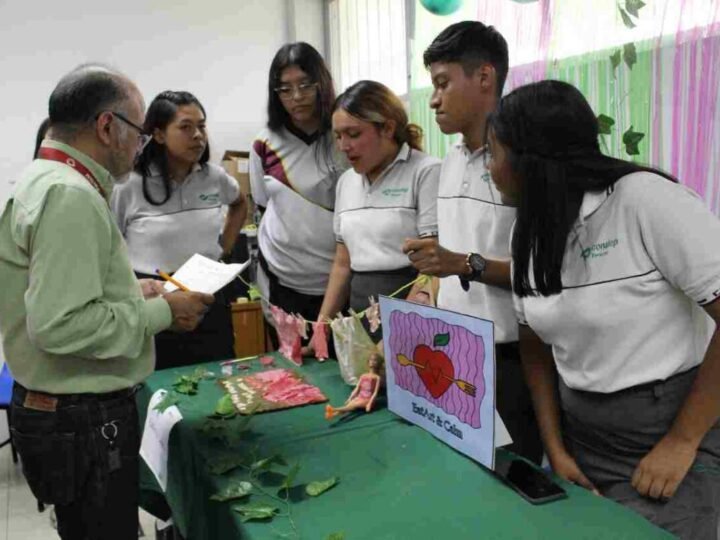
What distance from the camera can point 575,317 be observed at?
3.76 feet

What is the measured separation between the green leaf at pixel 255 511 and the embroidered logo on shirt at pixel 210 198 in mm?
1484

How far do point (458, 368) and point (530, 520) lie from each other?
31cm

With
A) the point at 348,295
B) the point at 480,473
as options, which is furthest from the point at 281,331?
the point at 480,473

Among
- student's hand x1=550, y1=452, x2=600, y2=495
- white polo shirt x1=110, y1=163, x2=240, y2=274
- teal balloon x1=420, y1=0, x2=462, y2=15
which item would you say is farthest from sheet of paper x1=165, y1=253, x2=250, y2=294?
teal balloon x1=420, y1=0, x2=462, y2=15

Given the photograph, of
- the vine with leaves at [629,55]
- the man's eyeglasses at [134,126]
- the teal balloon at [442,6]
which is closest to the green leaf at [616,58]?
the vine with leaves at [629,55]

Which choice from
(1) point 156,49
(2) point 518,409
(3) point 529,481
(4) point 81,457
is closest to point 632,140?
(2) point 518,409

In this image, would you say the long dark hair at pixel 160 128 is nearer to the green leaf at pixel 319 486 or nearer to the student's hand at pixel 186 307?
the student's hand at pixel 186 307

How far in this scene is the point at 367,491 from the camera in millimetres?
1101

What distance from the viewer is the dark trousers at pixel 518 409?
151 centimetres

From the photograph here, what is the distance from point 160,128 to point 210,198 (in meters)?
0.32

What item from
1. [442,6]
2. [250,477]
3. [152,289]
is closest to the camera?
[250,477]

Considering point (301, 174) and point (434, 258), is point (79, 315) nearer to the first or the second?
point (434, 258)

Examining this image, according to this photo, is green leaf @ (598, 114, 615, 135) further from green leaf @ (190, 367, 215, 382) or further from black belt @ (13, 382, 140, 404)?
black belt @ (13, 382, 140, 404)

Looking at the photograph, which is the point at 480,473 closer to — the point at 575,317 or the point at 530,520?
the point at 530,520
